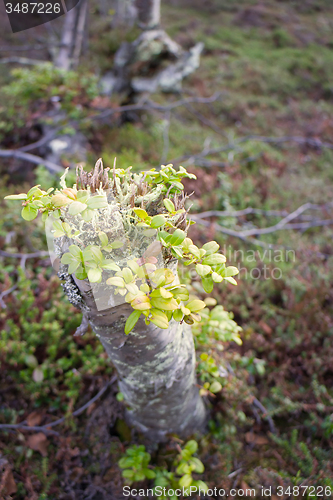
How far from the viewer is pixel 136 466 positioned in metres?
1.80

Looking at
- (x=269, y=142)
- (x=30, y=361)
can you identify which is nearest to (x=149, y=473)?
(x=30, y=361)

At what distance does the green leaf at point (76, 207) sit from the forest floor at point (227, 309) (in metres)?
1.47

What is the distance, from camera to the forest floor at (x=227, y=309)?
206 cm

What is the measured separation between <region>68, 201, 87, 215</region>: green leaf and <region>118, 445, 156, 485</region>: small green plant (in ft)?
5.63

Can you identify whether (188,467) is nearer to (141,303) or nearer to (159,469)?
(159,469)

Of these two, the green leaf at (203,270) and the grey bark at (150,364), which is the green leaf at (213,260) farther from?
the grey bark at (150,364)

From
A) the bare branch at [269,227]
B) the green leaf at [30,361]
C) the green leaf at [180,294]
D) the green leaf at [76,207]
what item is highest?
the green leaf at [76,207]

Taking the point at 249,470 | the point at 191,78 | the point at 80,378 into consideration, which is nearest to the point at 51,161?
the point at 80,378

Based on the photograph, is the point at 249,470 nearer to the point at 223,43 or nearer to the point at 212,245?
the point at 212,245

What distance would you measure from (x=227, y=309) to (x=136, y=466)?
1622mm

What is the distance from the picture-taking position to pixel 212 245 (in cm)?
106

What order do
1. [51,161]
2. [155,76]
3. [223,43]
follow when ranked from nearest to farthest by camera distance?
[51,161]
[155,76]
[223,43]

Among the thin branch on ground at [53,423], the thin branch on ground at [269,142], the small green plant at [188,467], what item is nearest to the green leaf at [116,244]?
the small green plant at [188,467]

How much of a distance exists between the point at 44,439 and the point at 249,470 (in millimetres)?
1509
